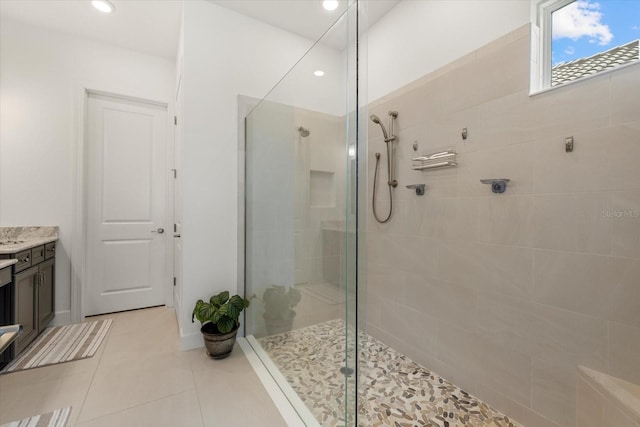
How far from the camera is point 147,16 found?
2350 mm

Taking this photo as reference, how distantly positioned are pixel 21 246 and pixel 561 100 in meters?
3.45

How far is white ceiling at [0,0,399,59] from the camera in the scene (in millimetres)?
2227

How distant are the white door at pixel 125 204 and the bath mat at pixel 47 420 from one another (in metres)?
1.58

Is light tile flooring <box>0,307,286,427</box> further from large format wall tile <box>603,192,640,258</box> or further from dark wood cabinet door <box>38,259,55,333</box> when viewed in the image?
large format wall tile <box>603,192,640,258</box>

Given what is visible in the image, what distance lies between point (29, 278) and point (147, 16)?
7.54ft

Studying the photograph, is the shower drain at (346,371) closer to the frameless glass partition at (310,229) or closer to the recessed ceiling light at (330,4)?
the frameless glass partition at (310,229)

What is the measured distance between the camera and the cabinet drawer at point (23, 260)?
1.93 meters

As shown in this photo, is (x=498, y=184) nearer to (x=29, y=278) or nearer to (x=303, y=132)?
(x=303, y=132)

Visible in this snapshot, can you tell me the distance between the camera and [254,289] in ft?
7.47

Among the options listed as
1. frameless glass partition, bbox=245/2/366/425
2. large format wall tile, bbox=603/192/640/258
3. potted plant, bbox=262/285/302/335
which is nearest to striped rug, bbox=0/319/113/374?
A: frameless glass partition, bbox=245/2/366/425

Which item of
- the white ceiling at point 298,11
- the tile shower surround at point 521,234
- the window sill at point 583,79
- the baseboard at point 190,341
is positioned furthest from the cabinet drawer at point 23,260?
the window sill at point 583,79

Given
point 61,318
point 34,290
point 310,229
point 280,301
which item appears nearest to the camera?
point 310,229

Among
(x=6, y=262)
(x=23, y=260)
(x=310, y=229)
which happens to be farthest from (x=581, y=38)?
(x=23, y=260)

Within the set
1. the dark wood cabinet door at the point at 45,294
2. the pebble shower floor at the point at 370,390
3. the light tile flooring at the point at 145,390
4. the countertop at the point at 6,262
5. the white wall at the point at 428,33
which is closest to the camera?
the pebble shower floor at the point at 370,390
